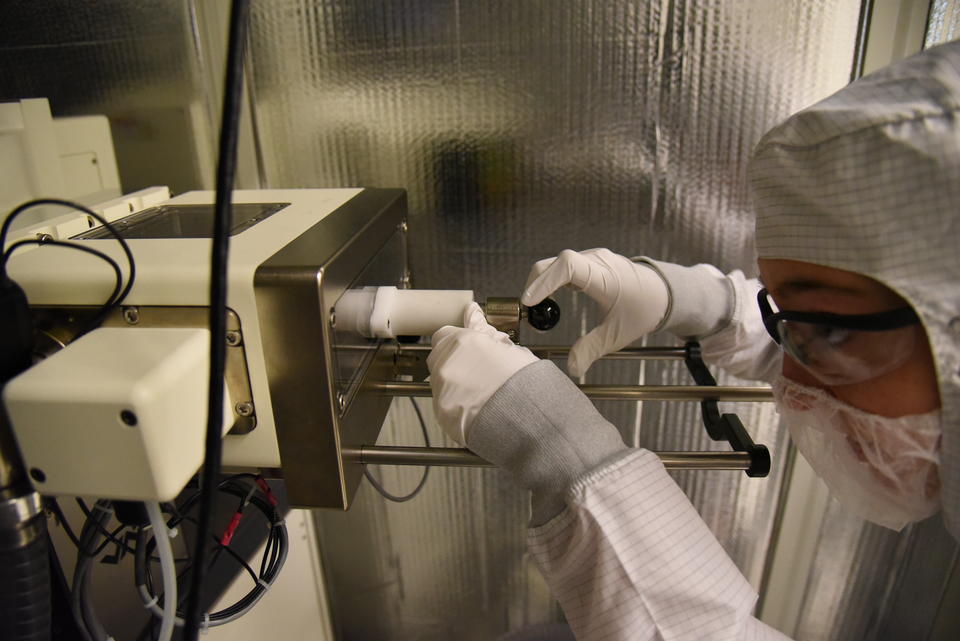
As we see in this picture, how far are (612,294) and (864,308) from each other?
324 mm

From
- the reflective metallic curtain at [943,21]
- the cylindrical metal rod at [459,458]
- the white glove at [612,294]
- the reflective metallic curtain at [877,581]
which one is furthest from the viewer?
the reflective metallic curtain at [877,581]

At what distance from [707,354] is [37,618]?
0.89m

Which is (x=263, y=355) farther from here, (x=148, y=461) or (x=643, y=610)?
(x=643, y=610)

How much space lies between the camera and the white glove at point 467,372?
63 cm

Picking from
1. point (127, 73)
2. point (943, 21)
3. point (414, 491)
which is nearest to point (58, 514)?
point (414, 491)

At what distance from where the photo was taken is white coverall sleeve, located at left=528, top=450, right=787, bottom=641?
1.80 ft

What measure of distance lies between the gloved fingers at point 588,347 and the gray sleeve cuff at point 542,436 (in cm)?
18

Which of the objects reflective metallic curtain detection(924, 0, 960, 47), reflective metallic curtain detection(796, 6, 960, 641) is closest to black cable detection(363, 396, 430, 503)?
reflective metallic curtain detection(796, 6, 960, 641)

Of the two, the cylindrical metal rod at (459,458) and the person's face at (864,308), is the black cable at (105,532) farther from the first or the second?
the person's face at (864,308)

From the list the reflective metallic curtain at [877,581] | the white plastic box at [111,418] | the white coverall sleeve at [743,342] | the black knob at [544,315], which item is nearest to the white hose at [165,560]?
the white plastic box at [111,418]

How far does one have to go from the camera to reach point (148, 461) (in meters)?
0.45

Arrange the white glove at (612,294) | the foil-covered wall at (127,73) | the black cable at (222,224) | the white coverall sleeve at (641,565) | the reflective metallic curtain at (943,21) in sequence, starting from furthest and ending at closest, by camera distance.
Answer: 1. the foil-covered wall at (127,73)
2. the reflective metallic curtain at (943,21)
3. the white glove at (612,294)
4. the white coverall sleeve at (641,565)
5. the black cable at (222,224)

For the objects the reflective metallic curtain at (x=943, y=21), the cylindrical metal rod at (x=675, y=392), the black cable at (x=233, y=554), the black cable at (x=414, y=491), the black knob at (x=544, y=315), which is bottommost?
the black cable at (x=414, y=491)

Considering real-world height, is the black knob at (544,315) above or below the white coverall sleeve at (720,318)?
above
